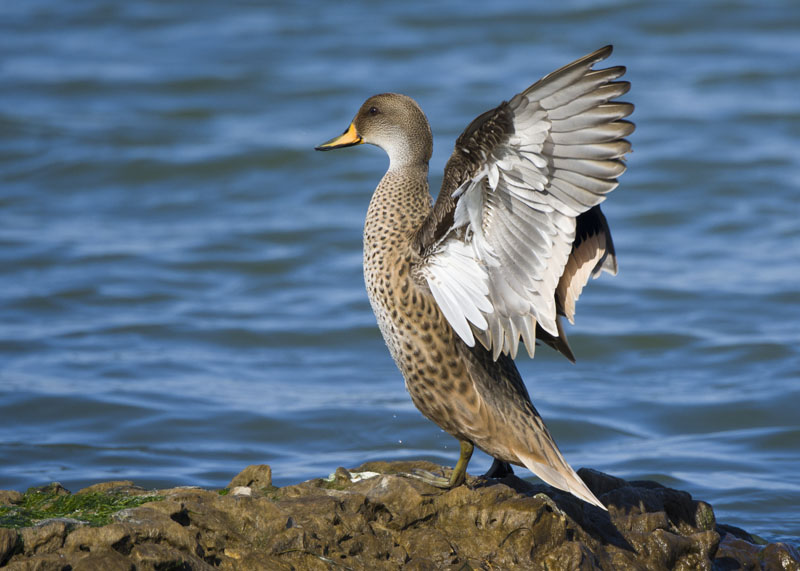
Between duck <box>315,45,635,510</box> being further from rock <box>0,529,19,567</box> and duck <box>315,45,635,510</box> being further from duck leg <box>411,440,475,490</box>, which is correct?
rock <box>0,529,19,567</box>

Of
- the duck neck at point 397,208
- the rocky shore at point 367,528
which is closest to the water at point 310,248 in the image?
the rocky shore at point 367,528

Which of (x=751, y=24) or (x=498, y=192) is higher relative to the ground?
(x=751, y=24)

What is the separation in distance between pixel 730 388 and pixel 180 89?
331 inches

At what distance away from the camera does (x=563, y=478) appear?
4.12m

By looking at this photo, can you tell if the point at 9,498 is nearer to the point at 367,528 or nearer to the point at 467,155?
the point at 367,528

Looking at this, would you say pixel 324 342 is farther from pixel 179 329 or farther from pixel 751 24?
pixel 751 24

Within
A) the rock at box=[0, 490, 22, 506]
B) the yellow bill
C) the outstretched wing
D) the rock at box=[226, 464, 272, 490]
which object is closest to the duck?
the outstretched wing

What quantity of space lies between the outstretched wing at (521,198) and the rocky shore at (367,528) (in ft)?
1.96

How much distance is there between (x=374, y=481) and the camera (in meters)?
4.16

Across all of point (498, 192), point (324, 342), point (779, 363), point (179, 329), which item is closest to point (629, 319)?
point (779, 363)

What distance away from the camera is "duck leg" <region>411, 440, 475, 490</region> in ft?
13.7

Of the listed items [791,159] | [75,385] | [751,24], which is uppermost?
[751,24]

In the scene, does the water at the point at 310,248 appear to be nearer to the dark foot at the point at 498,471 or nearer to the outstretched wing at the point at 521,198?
the dark foot at the point at 498,471

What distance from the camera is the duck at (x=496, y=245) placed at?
11.6ft
